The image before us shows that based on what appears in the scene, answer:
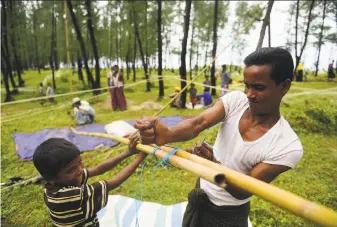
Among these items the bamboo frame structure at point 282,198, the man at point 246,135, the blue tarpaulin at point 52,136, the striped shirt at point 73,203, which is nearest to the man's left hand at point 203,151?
the man at point 246,135

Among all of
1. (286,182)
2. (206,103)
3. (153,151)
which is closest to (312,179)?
(286,182)

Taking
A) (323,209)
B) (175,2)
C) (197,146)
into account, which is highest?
(175,2)

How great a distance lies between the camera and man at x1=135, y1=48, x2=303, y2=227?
1.30 m

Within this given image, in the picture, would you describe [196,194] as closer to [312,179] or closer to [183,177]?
[183,177]

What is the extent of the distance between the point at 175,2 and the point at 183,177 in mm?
26689

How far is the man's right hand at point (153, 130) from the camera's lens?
1448 millimetres

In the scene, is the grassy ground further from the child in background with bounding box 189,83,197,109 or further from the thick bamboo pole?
the child in background with bounding box 189,83,197,109

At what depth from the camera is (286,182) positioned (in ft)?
15.0

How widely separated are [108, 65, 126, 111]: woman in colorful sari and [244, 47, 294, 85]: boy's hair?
10.2 meters

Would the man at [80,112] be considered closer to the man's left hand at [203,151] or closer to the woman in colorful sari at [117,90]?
the woman in colorful sari at [117,90]

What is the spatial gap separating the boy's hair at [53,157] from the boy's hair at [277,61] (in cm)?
134

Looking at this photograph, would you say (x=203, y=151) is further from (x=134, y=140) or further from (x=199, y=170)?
(x=199, y=170)

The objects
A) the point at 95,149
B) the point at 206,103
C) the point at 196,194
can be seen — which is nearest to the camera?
the point at 196,194

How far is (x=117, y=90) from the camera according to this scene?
11.5 metres
